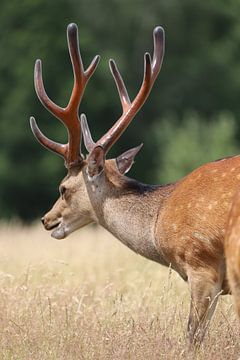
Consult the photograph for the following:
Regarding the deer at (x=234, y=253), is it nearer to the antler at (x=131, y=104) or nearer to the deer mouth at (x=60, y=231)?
the antler at (x=131, y=104)

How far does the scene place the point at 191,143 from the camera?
32.3 meters

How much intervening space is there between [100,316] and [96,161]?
1.09 meters

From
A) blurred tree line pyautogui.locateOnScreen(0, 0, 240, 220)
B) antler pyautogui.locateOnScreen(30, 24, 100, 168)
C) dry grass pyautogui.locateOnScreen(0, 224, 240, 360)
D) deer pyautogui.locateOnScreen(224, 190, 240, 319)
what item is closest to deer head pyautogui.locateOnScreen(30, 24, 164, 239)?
antler pyautogui.locateOnScreen(30, 24, 100, 168)

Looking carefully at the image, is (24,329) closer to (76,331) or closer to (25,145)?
(76,331)

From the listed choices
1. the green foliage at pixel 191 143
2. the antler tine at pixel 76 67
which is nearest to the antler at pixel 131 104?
the antler tine at pixel 76 67

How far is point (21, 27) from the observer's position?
36.3 meters

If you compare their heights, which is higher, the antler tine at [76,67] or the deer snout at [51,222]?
the antler tine at [76,67]

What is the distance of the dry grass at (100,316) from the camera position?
7.48 meters

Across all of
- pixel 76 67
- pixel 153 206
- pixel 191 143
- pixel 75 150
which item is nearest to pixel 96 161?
pixel 75 150

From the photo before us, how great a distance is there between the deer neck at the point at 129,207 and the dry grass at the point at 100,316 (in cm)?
37

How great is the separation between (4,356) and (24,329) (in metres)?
0.58

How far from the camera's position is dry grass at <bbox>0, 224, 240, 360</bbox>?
24.5ft

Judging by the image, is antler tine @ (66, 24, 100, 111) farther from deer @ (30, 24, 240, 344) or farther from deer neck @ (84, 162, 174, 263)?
deer neck @ (84, 162, 174, 263)

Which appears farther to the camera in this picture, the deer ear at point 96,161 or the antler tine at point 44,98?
the antler tine at point 44,98
